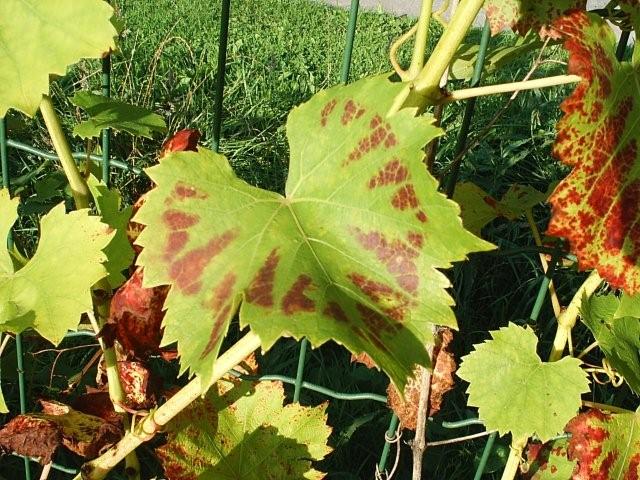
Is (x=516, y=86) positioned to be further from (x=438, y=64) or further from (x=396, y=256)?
(x=396, y=256)

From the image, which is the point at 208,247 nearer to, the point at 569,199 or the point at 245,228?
the point at 245,228

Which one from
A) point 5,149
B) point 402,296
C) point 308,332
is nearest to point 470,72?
point 402,296

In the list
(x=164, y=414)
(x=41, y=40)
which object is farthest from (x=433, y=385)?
(x=41, y=40)

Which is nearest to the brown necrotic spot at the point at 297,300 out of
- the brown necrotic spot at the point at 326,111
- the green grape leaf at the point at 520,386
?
the brown necrotic spot at the point at 326,111

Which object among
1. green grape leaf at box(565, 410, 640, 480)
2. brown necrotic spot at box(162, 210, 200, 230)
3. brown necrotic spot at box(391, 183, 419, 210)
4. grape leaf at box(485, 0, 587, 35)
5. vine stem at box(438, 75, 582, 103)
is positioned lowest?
green grape leaf at box(565, 410, 640, 480)

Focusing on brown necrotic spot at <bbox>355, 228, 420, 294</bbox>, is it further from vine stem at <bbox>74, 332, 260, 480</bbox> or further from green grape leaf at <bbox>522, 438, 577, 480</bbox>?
green grape leaf at <bbox>522, 438, 577, 480</bbox>

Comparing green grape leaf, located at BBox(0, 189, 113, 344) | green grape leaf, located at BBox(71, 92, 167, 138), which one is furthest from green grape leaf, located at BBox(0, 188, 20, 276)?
green grape leaf, located at BBox(71, 92, 167, 138)

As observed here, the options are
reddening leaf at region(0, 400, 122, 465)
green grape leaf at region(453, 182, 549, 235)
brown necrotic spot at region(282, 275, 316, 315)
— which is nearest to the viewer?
brown necrotic spot at region(282, 275, 316, 315)
